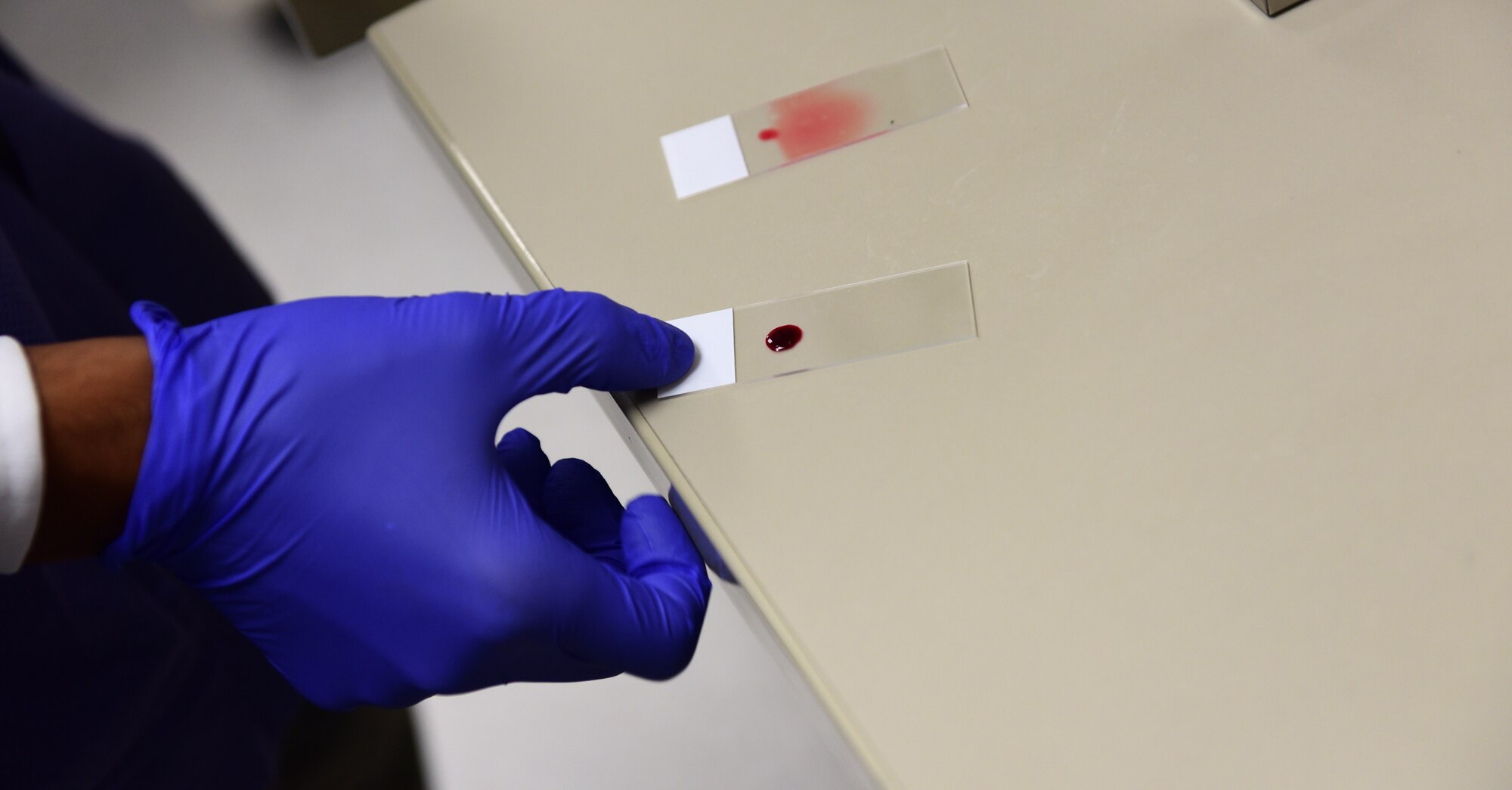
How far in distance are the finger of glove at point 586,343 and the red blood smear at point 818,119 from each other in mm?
211

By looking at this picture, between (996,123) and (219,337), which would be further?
(996,123)

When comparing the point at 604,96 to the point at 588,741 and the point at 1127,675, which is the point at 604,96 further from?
the point at 588,741

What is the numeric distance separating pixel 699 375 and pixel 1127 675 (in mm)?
357

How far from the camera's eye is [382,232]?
1.70 metres

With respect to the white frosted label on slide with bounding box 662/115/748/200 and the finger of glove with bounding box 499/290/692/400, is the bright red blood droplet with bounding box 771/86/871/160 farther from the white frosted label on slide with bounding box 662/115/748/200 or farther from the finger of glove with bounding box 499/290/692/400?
the finger of glove with bounding box 499/290/692/400

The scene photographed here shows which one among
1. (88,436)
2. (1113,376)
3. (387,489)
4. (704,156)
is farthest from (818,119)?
(88,436)

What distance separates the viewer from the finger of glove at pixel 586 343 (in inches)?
28.1

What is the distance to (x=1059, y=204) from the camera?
77 centimetres

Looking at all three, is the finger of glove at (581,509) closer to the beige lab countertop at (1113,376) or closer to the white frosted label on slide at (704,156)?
the beige lab countertop at (1113,376)

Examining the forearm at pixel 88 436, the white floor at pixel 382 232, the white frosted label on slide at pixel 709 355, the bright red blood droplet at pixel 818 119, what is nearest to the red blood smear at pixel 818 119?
the bright red blood droplet at pixel 818 119

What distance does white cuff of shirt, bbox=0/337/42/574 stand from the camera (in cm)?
64

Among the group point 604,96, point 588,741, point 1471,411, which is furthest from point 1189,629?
point 588,741

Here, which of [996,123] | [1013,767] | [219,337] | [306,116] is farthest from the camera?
[306,116]

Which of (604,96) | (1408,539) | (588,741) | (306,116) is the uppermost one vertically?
(604,96)
